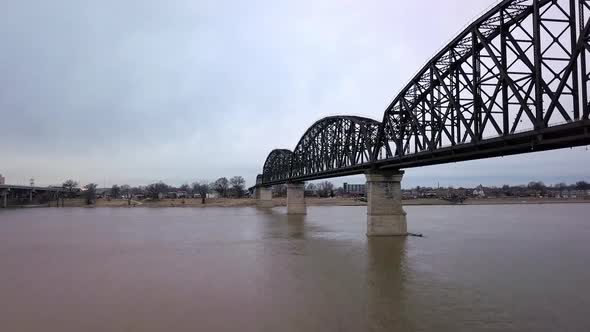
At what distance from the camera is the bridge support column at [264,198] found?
14798 centimetres

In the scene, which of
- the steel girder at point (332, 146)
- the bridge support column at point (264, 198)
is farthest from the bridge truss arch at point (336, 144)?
the bridge support column at point (264, 198)

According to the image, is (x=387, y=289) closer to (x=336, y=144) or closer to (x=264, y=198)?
(x=336, y=144)

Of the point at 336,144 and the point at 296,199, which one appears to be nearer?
the point at 336,144

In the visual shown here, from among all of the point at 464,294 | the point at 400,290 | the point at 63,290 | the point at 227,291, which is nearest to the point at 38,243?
the point at 63,290

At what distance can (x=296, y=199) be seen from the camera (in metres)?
101

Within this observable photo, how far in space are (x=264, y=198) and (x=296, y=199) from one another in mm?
52582

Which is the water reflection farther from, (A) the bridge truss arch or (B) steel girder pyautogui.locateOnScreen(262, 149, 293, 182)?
(B) steel girder pyautogui.locateOnScreen(262, 149, 293, 182)

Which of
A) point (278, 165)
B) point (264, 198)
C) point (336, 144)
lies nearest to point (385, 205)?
point (336, 144)

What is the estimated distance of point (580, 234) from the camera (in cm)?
4912

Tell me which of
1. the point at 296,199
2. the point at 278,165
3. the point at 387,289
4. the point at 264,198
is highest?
the point at 278,165

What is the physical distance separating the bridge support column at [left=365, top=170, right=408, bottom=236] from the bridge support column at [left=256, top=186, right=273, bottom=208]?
10133cm

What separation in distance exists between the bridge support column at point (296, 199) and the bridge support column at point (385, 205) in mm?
51117

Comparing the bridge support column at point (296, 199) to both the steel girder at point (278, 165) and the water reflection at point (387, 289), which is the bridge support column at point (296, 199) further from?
the water reflection at point (387, 289)

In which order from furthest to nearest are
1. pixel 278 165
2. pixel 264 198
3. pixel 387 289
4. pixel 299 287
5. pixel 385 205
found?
pixel 264 198, pixel 278 165, pixel 385 205, pixel 299 287, pixel 387 289
